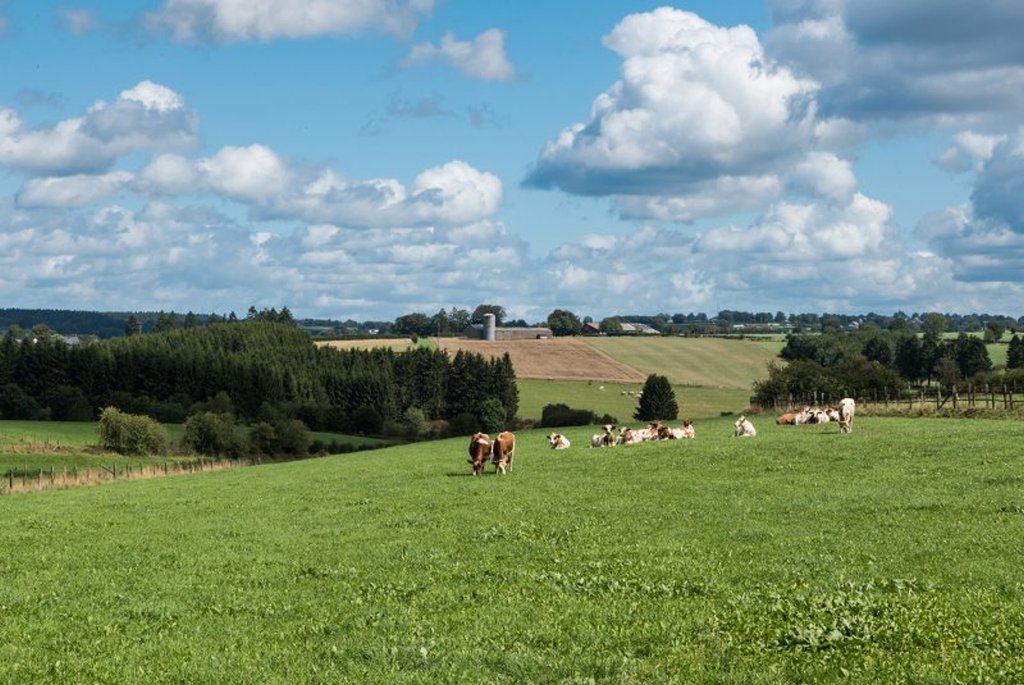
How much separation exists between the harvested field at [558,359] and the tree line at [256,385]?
12548mm

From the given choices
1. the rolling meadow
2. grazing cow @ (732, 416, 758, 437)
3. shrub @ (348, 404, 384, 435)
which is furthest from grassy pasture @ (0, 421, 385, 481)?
the rolling meadow

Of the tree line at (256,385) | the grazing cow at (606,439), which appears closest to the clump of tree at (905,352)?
the tree line at (256,385)

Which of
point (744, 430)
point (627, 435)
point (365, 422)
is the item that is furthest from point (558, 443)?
point (365, 422)

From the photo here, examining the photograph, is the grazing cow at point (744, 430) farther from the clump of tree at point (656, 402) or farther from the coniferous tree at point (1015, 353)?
the coniferous tree at point (1015, 353)

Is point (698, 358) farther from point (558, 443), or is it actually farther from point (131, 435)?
point (558, 443)

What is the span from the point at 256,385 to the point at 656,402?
55.6m

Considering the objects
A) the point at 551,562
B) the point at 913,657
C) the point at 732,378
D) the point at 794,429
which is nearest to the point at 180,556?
the point at 551,562

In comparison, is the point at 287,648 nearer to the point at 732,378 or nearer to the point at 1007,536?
the point at 1007,536

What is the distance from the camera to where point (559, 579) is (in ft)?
58.0

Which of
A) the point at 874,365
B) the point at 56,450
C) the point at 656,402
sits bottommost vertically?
the point at 56,450

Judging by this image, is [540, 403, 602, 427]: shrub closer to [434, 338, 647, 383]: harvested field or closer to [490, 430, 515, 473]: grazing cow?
[434, 338, 647, 383]: harvested field

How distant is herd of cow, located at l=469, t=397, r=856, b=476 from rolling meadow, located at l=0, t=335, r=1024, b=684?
4.23m

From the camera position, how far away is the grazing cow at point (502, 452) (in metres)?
38.2

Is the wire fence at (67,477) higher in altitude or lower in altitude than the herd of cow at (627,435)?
lower
